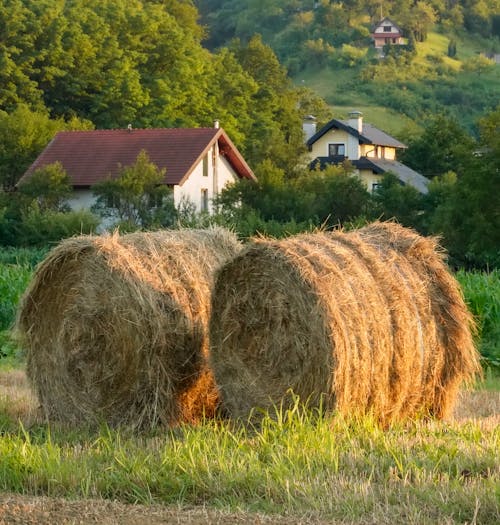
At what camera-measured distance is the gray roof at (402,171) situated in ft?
214

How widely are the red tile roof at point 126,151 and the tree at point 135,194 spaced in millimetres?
2854

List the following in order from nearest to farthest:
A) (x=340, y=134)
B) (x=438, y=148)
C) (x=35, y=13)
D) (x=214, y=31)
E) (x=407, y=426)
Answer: (x=407, y=426)
(x=35, y=13)
(x=438, y=148)
(x=340, y=134)
(x=214, y=31)

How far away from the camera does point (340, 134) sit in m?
80.5

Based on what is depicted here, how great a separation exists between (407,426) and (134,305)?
2365 mm

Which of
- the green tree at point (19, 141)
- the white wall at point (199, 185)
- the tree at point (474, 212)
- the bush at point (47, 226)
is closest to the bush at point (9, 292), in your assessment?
the bush at point (47, 226)

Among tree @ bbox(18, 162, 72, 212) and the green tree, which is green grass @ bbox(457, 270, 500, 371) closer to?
tree @ bbox(18, 162, 72, 212)

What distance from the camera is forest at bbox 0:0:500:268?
39062 mm

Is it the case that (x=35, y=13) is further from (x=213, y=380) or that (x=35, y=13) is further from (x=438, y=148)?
(x=213, y=380)

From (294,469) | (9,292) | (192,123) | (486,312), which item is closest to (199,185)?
(192,123)

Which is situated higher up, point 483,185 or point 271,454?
point 483,185

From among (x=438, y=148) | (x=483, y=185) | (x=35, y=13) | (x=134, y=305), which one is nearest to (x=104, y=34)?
(x=35, y=13)

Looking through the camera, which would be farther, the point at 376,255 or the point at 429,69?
the point at 429,69

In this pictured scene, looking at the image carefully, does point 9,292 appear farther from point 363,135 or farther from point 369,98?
point 369,98

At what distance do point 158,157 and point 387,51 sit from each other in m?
90.0
